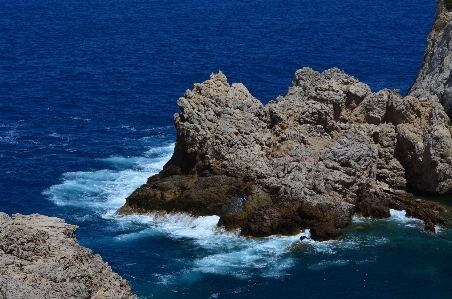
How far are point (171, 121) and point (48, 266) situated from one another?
70.0 meters

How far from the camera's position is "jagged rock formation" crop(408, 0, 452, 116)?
9119 centimetres

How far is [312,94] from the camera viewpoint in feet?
286

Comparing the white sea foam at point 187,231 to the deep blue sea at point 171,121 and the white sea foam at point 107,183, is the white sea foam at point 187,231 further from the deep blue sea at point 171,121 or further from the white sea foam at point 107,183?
the deep blue sea at point 171,121

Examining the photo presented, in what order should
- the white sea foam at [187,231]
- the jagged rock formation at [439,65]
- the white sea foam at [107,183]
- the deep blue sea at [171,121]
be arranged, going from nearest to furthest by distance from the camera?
the deep blue sea at [171,121]
the white sea foam at [187,231]
the white sea foam at [107,183]
the jagged rock formation at [439,65]

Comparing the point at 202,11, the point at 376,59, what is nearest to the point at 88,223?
the point at 376,59

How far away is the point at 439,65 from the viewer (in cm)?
9425

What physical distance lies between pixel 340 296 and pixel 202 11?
134 metres

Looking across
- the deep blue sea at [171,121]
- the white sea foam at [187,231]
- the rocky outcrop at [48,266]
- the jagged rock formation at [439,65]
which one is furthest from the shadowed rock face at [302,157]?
the rocky outcrop at [48,266]

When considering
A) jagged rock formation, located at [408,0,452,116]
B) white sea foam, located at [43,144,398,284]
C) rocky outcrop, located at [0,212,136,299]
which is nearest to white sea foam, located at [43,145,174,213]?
white sea foam, located at [43,144,398,284]

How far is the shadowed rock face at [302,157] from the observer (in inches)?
3076

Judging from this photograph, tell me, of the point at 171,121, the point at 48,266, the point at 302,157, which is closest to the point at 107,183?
the point at 302,157

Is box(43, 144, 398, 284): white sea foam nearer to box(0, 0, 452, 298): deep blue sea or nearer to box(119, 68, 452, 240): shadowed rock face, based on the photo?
box(0, 0, 452, 298): deep blue sea

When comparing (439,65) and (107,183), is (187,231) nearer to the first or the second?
(107,183)

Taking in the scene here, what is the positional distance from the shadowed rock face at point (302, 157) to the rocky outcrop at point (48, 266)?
3238 centimetres
